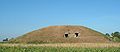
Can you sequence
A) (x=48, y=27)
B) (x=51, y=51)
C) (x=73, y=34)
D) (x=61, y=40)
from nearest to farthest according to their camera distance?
(x=51, y=51)
(x=61, y=40)
(x=73, y=34)
(x=48, y=27)

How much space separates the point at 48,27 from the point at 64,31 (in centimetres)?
607

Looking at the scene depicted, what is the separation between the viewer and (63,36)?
5500 centimetres

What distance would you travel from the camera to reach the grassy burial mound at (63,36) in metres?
52.3

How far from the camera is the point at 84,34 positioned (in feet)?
184

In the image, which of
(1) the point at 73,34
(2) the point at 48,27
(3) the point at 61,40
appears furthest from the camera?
(2) the point at 48,27

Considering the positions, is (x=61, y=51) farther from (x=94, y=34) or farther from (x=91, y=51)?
(x=94, y=34)

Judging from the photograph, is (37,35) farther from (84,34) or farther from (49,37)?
(84,34)

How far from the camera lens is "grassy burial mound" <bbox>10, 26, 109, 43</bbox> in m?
52.3

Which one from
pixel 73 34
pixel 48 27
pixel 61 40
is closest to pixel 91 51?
pixel 61 40

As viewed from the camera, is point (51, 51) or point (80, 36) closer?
point (51, 51)

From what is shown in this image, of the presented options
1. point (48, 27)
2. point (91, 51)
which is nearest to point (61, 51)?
point (91, 51)

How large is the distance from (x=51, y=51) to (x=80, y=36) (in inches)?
1247

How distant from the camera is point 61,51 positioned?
→ 2462 cm

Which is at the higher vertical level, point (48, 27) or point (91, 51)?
point (48, 27)
